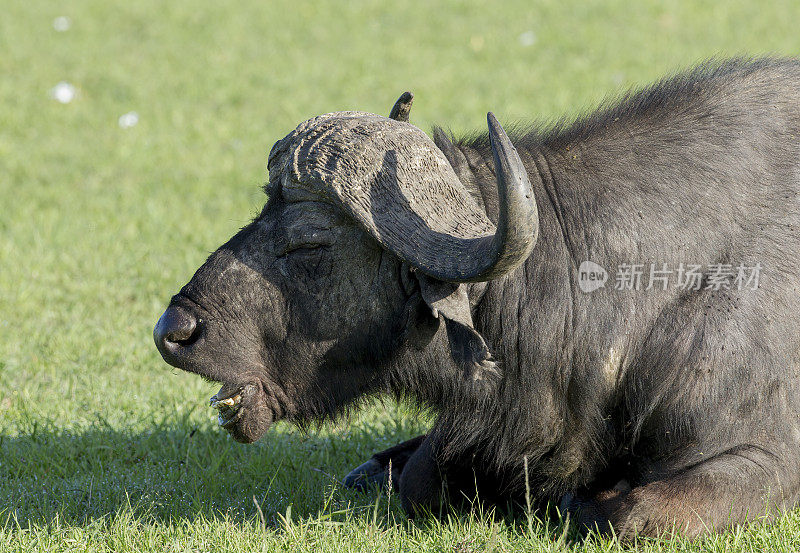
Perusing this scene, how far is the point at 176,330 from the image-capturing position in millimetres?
4148

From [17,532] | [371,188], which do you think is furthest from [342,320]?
[17,532]

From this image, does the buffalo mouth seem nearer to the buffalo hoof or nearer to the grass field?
the grass field

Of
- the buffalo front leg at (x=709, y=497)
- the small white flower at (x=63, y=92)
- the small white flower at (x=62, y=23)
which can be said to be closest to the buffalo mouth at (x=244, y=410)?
the buffalo front leg at (x=709, y=497)

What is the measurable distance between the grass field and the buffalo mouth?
1.04 feet

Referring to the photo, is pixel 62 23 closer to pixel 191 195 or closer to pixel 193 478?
pixel 191 195

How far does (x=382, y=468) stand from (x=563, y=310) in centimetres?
168

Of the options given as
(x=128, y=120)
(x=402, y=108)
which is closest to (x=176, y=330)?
(x=402, y=108)

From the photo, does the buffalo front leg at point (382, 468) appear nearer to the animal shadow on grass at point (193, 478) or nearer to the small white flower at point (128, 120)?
the animal shadow on grass at point (193, 478)

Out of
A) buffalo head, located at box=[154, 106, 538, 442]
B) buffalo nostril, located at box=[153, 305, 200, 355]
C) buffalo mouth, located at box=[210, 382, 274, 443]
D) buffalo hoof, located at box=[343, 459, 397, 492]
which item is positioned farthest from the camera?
buffalo hoof, located at box=[343, 459, 397, 492]

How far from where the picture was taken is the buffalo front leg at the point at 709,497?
4.18 metres

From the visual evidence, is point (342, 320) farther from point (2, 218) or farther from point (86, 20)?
point (86, 20)

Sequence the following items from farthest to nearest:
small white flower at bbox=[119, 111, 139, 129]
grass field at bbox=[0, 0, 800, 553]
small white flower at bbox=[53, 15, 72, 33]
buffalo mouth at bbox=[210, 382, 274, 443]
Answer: small white flower at bbox=[53, 15, 72, 33]
small white flower at bbox=[119, 111, 139, 129]
grass field at bbox=[0, 0, 800, 553]
buffalo mouth at bbox=[210, 382, 274, 443]

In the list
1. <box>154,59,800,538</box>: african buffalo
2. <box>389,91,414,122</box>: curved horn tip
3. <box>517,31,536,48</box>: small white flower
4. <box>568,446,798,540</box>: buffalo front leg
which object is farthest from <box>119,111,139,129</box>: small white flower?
<box>568,446,798,540</box>: buffalo front leg

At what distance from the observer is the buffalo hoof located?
5344mm
